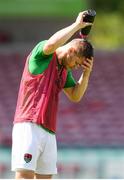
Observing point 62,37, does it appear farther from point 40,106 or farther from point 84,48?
→ point 40,106

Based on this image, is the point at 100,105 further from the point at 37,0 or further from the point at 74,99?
the point at 74,99

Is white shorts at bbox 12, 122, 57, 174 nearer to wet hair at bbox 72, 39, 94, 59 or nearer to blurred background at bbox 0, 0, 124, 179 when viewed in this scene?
wet hair at bbox 72, 39, 94, 59

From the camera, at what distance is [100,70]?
17.8 metres

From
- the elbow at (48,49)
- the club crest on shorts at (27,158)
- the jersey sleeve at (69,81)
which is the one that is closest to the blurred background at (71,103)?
the jersey sleeve at (69,81)

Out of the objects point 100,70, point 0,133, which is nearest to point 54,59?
point 0,133

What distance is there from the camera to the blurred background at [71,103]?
14.3m

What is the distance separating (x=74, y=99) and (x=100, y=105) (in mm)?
9174

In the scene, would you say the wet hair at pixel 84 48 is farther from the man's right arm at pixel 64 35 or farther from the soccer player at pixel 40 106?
the man's right arm at pixel 64 35

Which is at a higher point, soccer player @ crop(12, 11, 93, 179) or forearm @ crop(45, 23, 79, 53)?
forearm @ crop(45, 23, 79, 53)

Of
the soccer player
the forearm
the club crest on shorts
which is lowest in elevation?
the club crest on shorts

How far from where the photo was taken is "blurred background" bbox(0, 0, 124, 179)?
14.3m

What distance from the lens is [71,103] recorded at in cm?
1702

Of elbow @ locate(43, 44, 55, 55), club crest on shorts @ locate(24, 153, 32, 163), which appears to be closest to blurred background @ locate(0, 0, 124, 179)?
club crest on shorts @ locate(24, 153, 32, 163)

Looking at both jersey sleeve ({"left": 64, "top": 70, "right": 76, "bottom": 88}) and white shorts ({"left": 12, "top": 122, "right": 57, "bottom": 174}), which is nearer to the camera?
white shorts ({"left": 12, "top": 122, "right": 57, "bottom": 174})
